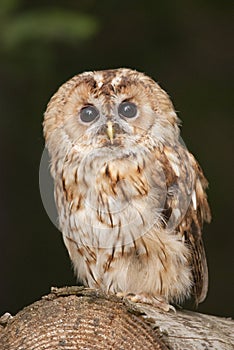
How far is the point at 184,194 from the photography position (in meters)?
4.45

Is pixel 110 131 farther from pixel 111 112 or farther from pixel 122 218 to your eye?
pixel 122 218

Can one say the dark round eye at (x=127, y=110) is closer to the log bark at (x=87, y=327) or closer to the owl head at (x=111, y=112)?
the owl head at (x=111, y=112)

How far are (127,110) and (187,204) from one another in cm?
54

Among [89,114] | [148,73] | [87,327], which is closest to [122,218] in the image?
[89,114]

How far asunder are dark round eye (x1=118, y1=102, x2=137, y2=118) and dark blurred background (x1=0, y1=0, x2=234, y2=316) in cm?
255

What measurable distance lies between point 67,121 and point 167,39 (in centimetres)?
311

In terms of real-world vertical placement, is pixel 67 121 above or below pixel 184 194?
above

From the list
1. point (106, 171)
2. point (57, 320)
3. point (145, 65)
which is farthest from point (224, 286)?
point (57, 320)

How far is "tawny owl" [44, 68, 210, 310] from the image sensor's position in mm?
4254

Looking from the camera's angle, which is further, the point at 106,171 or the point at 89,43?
the point at 89,43

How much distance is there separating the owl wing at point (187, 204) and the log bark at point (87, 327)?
92 centimetres

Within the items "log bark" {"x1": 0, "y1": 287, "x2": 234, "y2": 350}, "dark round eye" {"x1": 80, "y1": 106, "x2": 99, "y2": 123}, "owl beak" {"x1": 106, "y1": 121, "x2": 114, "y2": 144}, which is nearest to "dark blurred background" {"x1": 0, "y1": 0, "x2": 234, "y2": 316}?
"dark round eye" {"x1": 80, "y1": 106, "x2": 99, "y2": 123}

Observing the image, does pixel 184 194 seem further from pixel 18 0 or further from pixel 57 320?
pixel 18 0

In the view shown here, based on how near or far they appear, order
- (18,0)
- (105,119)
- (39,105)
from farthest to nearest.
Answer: (39,105)
(18,0)
(105,119)
